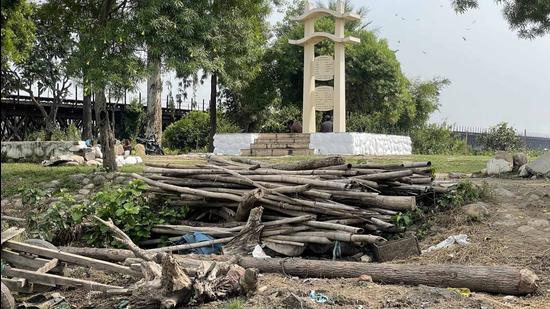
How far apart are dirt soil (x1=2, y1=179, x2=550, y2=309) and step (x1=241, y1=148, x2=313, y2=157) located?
8217mm

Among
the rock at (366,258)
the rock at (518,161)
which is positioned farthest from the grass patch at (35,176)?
the rock at (518,161)

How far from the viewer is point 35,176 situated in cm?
999

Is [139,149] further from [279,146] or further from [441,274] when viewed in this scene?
[441,274]

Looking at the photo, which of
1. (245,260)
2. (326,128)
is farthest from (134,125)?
(245,260)

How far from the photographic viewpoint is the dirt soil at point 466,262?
4336 mm

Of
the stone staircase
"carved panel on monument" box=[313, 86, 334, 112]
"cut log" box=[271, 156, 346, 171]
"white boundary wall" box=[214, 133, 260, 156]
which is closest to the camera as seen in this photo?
"cut log" box=[271, 156, 346, 171]

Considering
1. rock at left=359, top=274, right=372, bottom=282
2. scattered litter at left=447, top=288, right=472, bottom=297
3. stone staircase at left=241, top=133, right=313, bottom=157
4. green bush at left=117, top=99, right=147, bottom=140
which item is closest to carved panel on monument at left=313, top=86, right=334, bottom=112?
stone staircase at left=241, top=133, right=313, bottom=157

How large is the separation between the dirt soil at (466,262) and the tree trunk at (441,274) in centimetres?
10

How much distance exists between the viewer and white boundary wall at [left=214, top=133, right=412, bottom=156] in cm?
1633

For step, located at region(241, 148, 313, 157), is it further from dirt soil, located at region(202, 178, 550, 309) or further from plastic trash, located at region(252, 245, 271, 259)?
plastic trash, located at region(252, 245, 271, 259)

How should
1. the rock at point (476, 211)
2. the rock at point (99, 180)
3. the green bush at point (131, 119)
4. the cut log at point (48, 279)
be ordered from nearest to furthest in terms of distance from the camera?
1. the cut log at point (48, 279)
2. the rock at point (476, 211)
3. the rock at point (99, 180)
4. the green bush at point (131, 119)

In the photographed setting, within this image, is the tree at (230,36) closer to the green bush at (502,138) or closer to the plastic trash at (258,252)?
the plastic trash at (258,252)

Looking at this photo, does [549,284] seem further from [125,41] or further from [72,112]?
[72,112]

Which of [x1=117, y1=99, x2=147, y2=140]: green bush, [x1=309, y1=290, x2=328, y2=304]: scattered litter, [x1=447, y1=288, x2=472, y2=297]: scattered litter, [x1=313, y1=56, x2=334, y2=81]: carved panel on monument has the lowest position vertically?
[x1=447, y1=288, x2=472, y2=297]: scattered litter
